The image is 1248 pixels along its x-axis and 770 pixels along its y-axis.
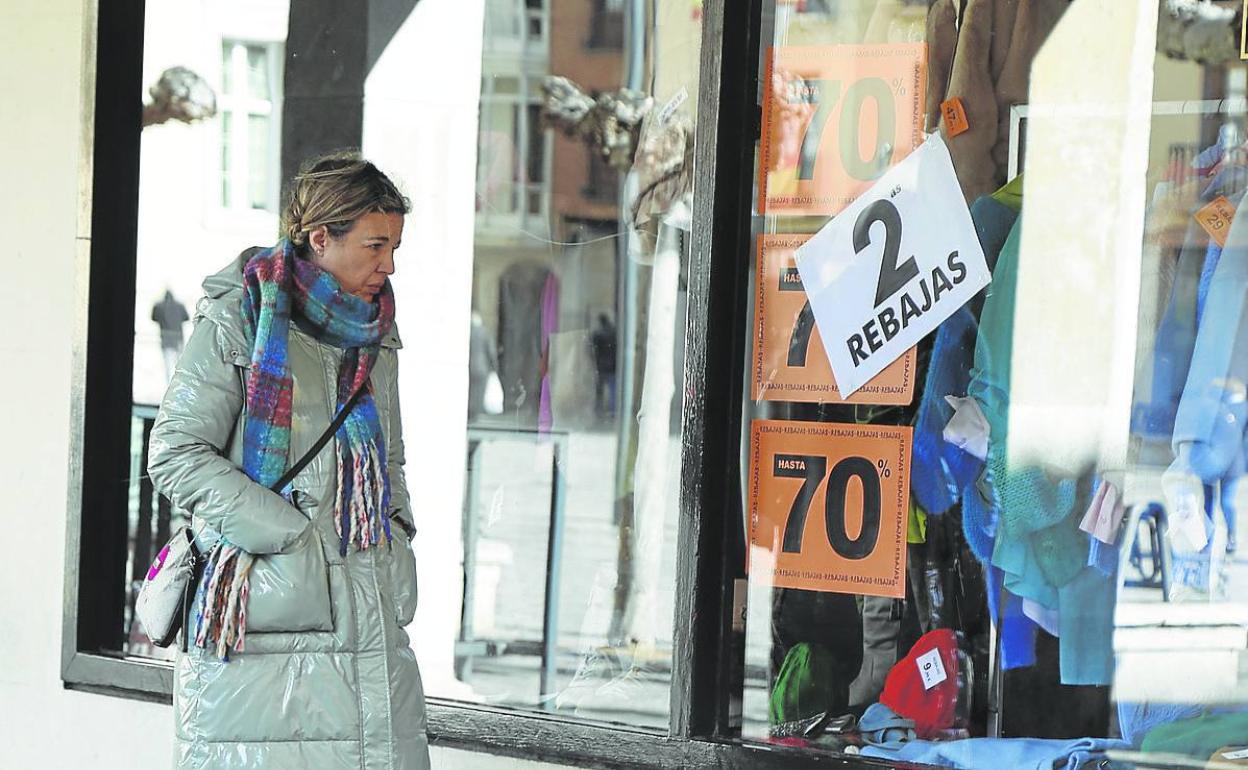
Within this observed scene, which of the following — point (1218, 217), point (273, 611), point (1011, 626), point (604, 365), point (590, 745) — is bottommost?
point (590, 745)

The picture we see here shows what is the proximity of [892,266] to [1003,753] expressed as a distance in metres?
1.14

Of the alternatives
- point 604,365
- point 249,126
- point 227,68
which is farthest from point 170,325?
point 604,365

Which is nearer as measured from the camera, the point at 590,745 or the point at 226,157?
the point at 590,745

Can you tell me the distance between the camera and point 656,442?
4.56 metres

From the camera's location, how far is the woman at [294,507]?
2973 mm

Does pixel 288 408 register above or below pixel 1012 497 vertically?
above

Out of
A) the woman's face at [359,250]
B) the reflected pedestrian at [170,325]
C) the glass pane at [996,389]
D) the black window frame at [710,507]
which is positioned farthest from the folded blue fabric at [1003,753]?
the reflected pedestrian at [170,325]

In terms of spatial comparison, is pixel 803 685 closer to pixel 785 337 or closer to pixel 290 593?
pixel 785 337

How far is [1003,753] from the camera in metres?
3.75

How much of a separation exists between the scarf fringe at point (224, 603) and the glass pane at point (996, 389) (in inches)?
55.8

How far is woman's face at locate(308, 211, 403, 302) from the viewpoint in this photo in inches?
122

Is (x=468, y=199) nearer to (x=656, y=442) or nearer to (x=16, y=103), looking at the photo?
(x=656, y=442)

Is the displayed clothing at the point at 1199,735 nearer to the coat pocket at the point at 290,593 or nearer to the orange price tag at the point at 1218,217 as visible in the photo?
the orange price tag at the point at 1218,217

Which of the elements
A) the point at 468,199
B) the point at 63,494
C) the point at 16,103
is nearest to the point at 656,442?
the point at 468,199
